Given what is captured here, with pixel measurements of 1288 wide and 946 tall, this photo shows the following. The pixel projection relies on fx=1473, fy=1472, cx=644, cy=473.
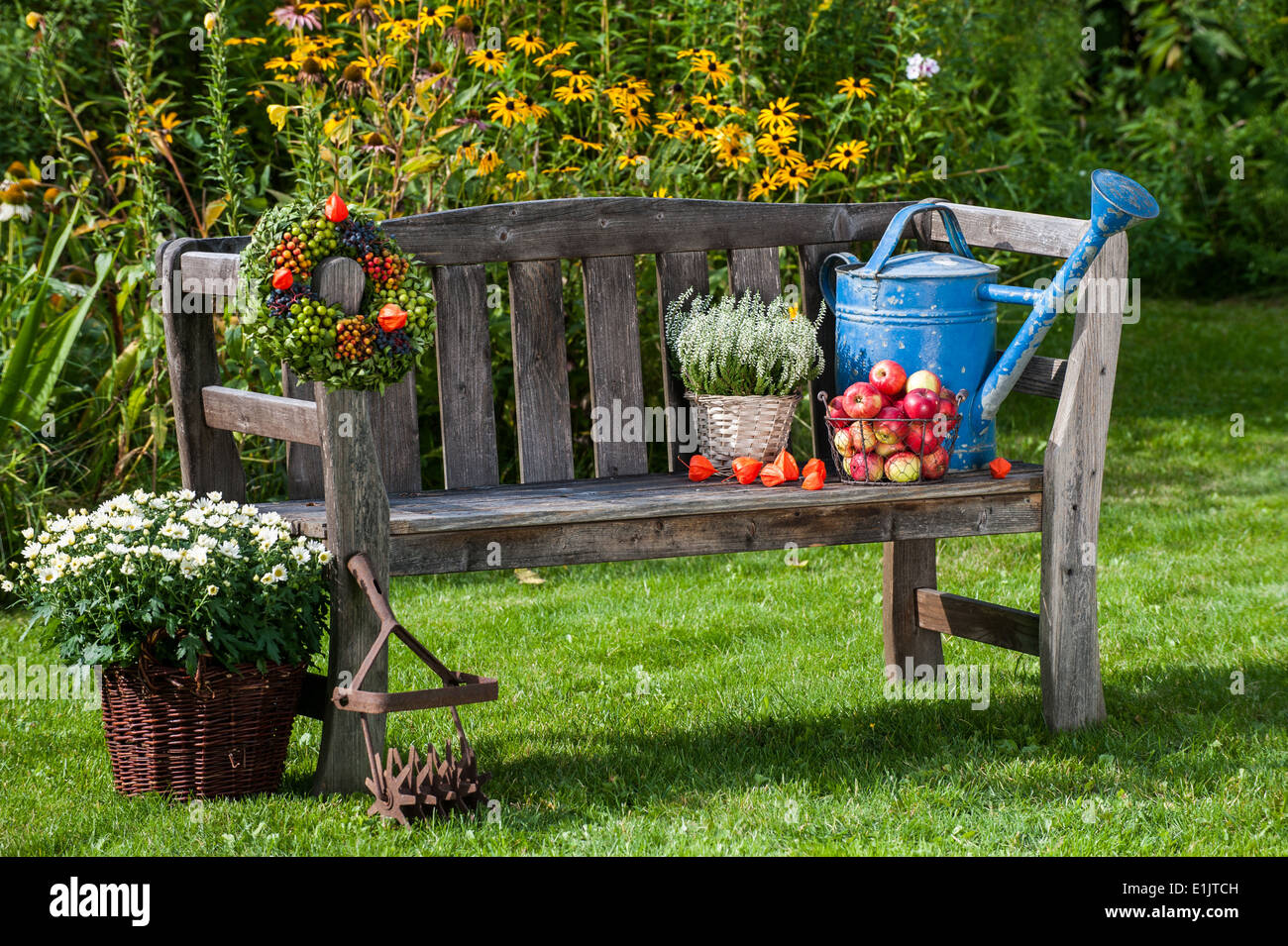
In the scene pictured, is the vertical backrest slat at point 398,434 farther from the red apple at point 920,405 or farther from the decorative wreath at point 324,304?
the red apple at point 920,405

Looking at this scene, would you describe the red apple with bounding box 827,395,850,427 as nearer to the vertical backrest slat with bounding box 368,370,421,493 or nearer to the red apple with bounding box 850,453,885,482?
the red apple with bounding box 850,453,885,482

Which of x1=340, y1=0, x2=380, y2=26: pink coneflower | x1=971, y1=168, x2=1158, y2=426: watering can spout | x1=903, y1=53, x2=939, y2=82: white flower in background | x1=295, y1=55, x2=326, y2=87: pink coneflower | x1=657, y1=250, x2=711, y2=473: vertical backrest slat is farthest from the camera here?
x1=903, y1=53, x2=939, y2=82: white flower in background

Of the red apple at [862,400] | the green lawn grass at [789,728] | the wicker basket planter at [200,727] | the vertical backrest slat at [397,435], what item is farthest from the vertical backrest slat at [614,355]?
the wicker basket planter at [200,727]

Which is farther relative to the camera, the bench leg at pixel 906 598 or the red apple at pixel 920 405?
the bench leg at pixel 906 598

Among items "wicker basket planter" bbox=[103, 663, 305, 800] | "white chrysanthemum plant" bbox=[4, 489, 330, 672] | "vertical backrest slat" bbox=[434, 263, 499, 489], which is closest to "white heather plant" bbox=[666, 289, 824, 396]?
"vertical backrest slat" bbox=[434, 263, 499, 489]

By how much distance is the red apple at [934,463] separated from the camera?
3350mm

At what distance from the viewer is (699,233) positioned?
12.2 ft

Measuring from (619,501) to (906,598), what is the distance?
3.93ft

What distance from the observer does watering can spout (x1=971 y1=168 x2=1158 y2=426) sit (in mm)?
3248

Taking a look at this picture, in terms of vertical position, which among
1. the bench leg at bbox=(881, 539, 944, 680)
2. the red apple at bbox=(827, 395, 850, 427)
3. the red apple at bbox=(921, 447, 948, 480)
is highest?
the red apple at bbox=(827, 395, 850, 427)

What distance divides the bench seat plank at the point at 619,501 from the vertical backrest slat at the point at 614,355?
0.13 meters

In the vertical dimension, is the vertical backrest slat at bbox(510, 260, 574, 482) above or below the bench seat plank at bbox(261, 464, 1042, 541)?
above

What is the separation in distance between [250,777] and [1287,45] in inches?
490

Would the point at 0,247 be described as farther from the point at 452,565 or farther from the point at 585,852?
the point at 585,852
